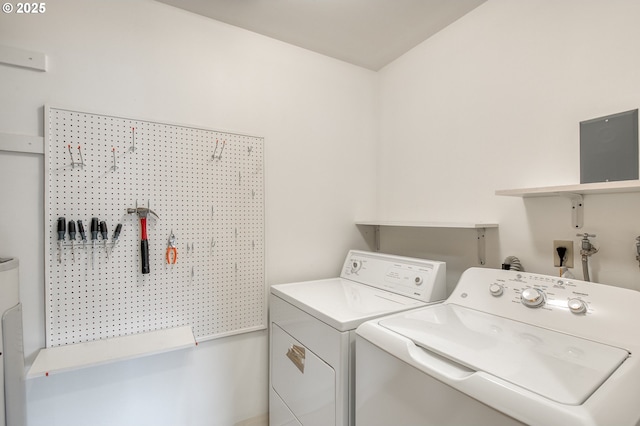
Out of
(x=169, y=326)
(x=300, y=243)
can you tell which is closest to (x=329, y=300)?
(x=300, y=243)

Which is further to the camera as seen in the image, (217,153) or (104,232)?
(217,153)

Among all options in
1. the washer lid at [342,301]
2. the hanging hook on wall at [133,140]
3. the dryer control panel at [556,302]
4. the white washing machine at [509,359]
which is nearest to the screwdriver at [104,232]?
the hanging hook on wall at [133,140]

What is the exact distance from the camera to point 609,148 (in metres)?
1.12

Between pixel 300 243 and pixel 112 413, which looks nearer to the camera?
pixel 112 413

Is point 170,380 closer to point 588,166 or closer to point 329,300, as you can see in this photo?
point 329,300

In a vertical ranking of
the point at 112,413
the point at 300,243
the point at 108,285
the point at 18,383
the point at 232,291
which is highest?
the point at 300,243

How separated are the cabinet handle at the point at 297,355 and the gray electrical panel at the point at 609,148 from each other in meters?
1.41

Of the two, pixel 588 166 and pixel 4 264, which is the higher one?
pixel 588 166

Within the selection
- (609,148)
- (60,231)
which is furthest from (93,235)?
(609,148)

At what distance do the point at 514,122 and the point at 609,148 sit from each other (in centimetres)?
41

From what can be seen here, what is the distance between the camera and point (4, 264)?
1.10 meters

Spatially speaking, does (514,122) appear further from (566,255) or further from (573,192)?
(566,255)

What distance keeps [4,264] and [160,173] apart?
682 mm

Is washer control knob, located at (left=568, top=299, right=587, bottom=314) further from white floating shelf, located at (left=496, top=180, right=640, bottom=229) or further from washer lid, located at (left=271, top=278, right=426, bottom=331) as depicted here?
washer lid, located at (left=271, top=278, right=426, bottom=331)
